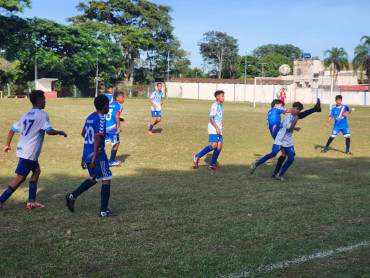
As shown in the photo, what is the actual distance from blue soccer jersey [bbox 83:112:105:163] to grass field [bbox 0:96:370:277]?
3.02 feet

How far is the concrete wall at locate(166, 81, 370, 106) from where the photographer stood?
172 ft

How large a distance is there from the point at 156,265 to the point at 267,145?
10860 millimetres

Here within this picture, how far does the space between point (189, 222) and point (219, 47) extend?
95689 millimetres

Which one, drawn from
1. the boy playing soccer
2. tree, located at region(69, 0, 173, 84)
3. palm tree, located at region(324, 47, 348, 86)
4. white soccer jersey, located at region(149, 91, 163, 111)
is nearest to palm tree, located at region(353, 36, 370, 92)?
palm tree, located at region(324, 47, 348, 86)

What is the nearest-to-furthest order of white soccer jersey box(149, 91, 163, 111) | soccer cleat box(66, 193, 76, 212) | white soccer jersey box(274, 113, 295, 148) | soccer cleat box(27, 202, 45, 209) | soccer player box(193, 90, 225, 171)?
soccer cleat box(66, 193, 76, 212) → soccer cleat box(27, 202, 45, 209) → white soccer jersey box(274, 113, 295, 148) → soccer player box(193, 90, 225, 171) → white soccer jersey box(149, 91, 163, 111)

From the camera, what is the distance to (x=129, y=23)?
7306cm

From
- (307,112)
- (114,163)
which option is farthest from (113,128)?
(307,112)

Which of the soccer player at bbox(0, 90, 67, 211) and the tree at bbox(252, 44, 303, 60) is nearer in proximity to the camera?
the soccer player at bbox(0, 90, 67, 211)

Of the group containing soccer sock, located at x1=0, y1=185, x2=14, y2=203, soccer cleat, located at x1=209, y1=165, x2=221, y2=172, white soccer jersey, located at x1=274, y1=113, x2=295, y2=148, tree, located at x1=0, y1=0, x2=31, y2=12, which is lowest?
soccer cleat, located at x1=209, y1=165, x2=221, y2=172

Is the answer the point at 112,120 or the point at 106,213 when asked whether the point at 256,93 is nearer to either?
the point at 112,120

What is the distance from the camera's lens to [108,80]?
66812 mm

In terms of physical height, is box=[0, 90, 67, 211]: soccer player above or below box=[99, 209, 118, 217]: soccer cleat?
above

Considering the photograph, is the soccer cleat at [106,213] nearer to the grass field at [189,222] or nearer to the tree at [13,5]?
the grass field at [189,222]

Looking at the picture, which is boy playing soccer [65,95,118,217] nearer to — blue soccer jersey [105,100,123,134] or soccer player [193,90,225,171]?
soccer player [193,90,225,171]
